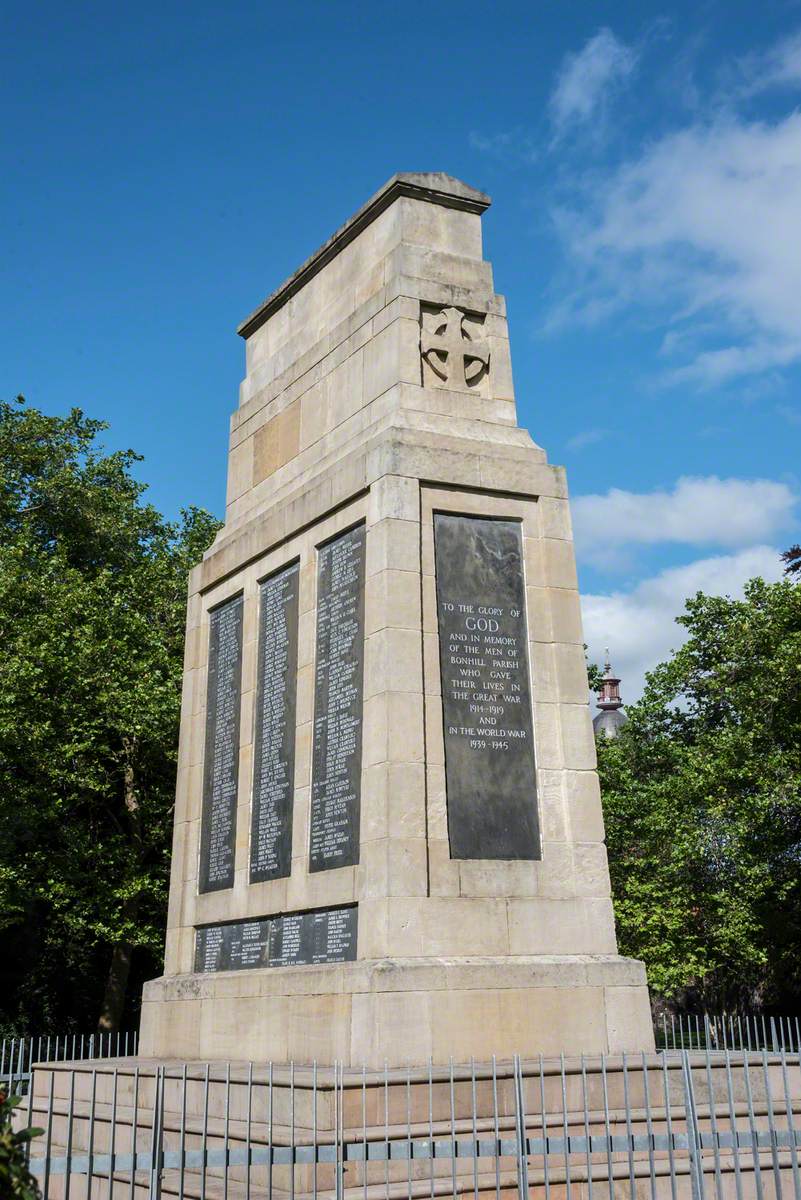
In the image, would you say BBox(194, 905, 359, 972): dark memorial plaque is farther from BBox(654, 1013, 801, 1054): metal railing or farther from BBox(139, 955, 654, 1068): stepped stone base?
BBox(654, 1013, 801, 1054): metal railing

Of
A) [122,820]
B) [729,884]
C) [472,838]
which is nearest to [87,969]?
A: [122,820]

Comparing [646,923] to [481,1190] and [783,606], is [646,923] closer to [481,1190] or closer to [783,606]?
[783,606]

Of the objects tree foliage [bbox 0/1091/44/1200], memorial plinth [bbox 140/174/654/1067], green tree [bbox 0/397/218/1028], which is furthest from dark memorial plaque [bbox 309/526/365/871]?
green tree [bbox 0/397/218/1028]

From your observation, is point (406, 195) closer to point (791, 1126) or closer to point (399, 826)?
point (399, 826)

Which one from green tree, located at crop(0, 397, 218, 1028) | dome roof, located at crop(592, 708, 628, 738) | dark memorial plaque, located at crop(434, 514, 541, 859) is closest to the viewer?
dark memorial plaque, located at crop(434, 514, 541, 859)

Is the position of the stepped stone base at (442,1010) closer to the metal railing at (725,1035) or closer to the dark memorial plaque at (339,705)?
the metal railing at (725,1035)

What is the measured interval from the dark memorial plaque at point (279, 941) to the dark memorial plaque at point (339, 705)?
561 mm

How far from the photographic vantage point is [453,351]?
13297 mm

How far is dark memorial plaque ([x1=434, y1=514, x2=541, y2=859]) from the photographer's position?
37.1 feet

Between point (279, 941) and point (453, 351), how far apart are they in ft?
22.2

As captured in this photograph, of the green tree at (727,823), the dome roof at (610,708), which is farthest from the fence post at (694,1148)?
the dome roof at (610,708)

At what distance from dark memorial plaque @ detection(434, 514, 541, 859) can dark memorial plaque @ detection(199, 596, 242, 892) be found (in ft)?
11.2

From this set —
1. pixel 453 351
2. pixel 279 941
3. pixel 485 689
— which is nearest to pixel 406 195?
pixel 453 351

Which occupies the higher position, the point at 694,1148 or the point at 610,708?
the point at 610,708
